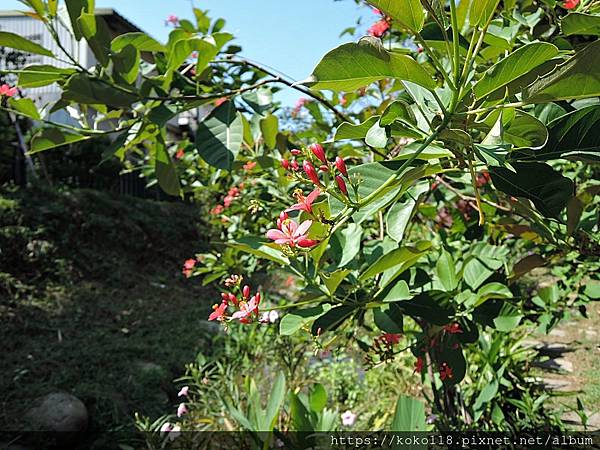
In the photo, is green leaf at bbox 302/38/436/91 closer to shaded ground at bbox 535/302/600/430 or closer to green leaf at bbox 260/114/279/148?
green leaf at bbox 260/114/279/148

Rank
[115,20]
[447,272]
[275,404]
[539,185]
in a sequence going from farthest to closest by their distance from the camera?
[115,20], [275,404], [447,272], [539,185]

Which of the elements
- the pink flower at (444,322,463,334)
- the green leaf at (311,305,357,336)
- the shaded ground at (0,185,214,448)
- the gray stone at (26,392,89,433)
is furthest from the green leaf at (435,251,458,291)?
the gray stone at (26,392,89,433)

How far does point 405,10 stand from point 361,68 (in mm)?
69

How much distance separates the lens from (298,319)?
87 cm

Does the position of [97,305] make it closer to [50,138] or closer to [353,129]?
[50,138]

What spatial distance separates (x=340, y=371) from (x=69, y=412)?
1483 millimetres

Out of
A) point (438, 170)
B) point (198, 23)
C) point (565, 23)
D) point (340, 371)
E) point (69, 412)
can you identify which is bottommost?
point (69, 412)

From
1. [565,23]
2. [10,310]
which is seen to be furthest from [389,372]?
[10,310]

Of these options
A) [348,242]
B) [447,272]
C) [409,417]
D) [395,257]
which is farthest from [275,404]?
[395,257]

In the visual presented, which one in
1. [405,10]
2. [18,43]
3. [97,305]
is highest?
[18,43]

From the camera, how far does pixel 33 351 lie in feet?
11.5

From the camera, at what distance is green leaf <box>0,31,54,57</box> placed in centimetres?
86

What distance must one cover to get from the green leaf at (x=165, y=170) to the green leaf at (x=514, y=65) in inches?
26.2

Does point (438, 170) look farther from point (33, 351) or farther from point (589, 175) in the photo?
point (33, 351)
